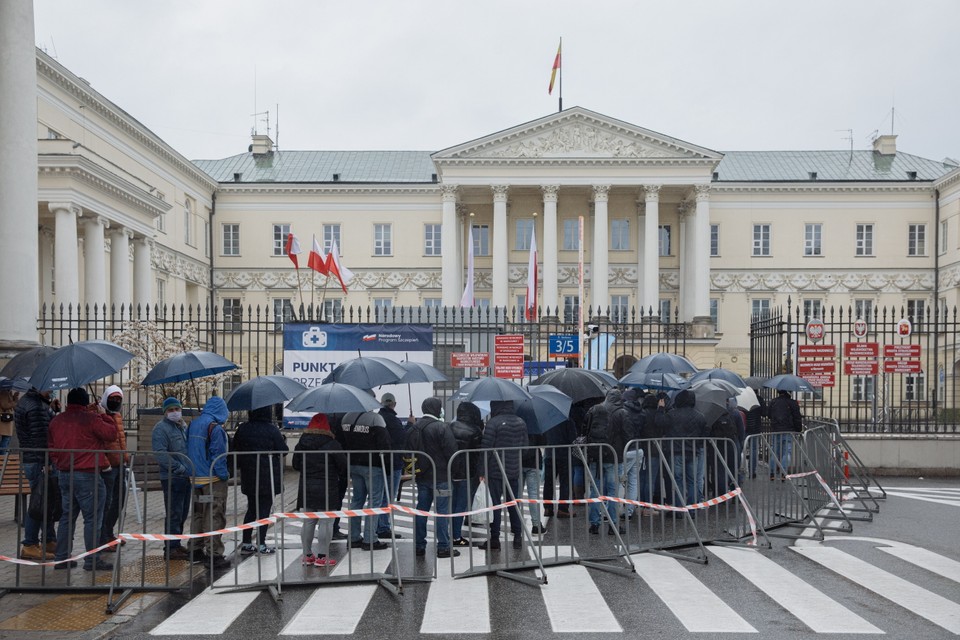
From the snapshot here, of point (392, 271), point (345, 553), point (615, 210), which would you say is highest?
point (615, 210)

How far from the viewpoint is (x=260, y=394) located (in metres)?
10.8

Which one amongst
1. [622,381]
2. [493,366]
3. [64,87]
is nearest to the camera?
[622,381]

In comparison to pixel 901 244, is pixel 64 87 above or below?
above

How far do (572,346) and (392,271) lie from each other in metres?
37.4

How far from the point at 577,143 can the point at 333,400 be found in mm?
46336

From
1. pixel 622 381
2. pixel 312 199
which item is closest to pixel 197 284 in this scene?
pixel 312 199

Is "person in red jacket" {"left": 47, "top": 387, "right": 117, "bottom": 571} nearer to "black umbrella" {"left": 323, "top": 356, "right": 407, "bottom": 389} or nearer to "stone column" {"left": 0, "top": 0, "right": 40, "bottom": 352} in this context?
"black umbrella" {"left": 323, "top": 356, "right": 407, "bottom": 389}

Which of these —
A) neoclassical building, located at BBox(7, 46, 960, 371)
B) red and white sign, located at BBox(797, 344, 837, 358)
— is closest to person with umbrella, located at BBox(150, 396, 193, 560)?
red and white sign, located at BBox(797, 344, 837, 358)

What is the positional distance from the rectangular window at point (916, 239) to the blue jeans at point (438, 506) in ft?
175

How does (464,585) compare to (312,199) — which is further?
(312,199)

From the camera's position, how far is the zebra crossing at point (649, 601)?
25.6ft

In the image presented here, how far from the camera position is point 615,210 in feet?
191

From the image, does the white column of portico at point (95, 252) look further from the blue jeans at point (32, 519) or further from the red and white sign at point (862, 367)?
the blue jeans at point (32, 519)

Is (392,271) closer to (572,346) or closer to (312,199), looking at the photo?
(312,199)
